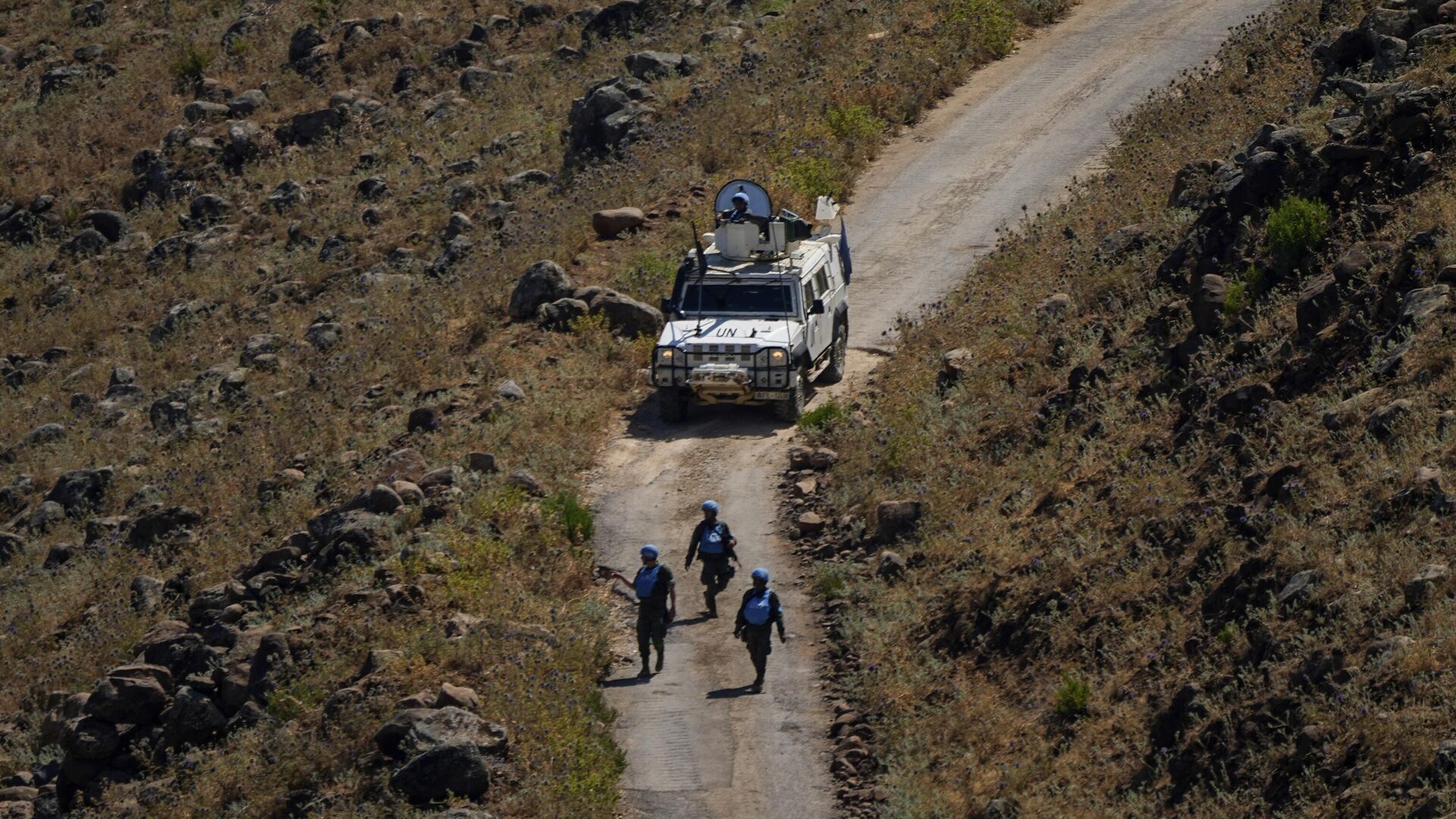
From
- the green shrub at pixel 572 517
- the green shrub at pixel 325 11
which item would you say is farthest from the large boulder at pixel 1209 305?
the green shrub at pixel 325 11

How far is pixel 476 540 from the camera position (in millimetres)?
17922

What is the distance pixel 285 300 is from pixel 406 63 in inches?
467

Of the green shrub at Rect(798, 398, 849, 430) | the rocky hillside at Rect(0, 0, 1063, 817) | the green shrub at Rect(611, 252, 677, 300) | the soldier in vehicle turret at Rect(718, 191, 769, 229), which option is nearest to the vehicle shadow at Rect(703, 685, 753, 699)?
the rocky hillside at Rect(0, 0, 1063, 817)

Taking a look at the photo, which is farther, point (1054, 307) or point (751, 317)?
point (751, 317)

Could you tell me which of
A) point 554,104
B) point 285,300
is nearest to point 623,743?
point 285,300

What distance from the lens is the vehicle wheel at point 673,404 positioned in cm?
2228

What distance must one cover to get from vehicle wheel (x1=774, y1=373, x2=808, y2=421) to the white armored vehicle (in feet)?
0.05

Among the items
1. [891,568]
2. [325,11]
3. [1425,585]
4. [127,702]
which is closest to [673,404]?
[891,568]

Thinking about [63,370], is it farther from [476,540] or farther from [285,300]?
[476,540]

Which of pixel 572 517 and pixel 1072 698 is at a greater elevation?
pixel 1072 698

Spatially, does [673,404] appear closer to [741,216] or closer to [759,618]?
[741,216]

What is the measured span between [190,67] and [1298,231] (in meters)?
34.4

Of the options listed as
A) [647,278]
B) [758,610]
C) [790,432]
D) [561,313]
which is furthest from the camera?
[647,278]

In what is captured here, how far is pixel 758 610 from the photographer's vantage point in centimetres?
1544
